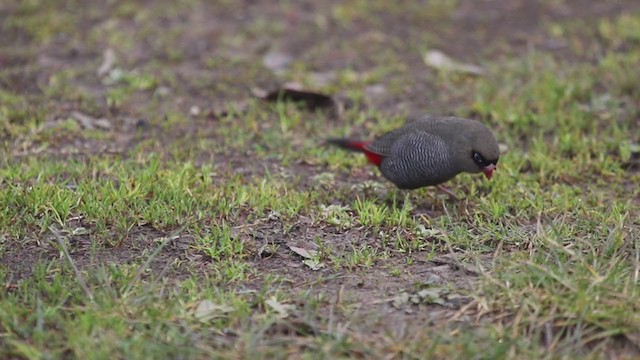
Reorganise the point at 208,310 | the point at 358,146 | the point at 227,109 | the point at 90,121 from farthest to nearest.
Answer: the point at 227,109
the point at 90,121
the point at 358,146
the point at 208,310

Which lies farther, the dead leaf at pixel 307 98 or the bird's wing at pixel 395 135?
the dead leaf at pixel 307 98

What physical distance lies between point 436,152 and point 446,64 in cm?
266

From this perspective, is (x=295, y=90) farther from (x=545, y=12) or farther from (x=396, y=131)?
(x=545, y=12)

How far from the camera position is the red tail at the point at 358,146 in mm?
5371

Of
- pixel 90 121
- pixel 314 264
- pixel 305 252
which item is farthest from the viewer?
pixel 90 121

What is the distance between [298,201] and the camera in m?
4.89

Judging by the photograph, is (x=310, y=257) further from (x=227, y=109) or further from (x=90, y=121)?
(x=90, y=121)

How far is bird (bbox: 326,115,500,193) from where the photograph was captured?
4883 mm

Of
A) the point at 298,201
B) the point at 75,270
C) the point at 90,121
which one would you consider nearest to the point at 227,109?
the point at 90,121

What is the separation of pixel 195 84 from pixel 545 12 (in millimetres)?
3664

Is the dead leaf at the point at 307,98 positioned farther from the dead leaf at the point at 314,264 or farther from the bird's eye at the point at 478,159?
the dead leaf at the point at 314,264

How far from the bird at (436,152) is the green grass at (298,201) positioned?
0.20 m

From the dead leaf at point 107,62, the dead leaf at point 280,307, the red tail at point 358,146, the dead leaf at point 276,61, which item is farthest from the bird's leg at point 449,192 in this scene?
the dead leaf at point 107,62

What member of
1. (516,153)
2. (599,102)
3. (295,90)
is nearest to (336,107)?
(295,90)
